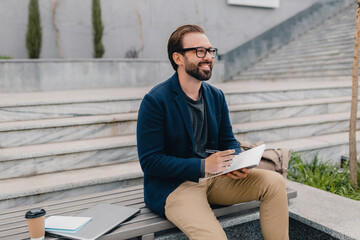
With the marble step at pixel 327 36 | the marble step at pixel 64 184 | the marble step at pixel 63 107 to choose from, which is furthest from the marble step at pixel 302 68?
the marble step at pixel 64 184

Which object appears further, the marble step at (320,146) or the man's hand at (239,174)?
the marble step at (320,146)

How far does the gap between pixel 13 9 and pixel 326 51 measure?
8.19 m

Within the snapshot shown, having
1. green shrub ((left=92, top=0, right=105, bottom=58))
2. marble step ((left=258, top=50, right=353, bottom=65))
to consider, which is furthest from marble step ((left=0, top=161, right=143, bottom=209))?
marble step ((left=258, top=50, right=353, bottom=65))

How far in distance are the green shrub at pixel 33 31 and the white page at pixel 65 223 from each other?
22.8ft

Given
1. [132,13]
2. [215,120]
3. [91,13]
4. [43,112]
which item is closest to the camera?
[215,120]

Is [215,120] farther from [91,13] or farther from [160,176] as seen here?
[91,13]

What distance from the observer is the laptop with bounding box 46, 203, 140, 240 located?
5.62 feet

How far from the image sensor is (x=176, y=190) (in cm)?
198

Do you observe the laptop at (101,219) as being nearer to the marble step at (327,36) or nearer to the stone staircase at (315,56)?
the stone staircase at (315,56)

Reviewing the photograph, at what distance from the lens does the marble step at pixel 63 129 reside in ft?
11.0

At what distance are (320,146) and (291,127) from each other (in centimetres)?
48

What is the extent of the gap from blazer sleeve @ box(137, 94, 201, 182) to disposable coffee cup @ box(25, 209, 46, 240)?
0.61m

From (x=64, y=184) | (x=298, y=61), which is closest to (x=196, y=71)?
(x=64, y=184)

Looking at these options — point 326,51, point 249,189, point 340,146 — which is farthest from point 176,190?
point 326,51
